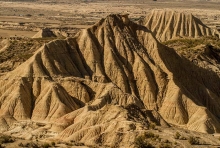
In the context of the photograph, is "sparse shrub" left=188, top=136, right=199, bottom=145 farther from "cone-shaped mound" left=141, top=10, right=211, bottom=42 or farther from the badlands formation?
"cone-shaped mound" left=141, top=10, right=211, bottom=42

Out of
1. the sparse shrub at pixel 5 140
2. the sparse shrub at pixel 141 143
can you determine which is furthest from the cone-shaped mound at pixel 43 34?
the sparse shrub at pixel 141 143

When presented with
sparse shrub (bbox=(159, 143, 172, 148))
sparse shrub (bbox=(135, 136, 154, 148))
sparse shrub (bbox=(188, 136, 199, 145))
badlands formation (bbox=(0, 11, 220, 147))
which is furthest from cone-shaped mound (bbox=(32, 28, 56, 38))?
sparse shrub (bbox=(159, 143, 172, 148))

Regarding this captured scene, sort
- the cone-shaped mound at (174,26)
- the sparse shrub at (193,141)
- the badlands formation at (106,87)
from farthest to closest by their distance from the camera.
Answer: the cone-shaped mound at (174,26) < the badlands formation at (106,87) < the sparse shrub at (193,141)

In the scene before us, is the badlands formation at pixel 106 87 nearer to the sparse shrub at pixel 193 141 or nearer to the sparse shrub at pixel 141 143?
the sparse shrub at pixel 193 141

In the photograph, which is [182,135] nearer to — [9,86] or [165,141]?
[165,141]

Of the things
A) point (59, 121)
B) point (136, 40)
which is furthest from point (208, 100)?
point (59, 121)

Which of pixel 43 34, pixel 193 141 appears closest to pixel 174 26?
pixel 43 34
